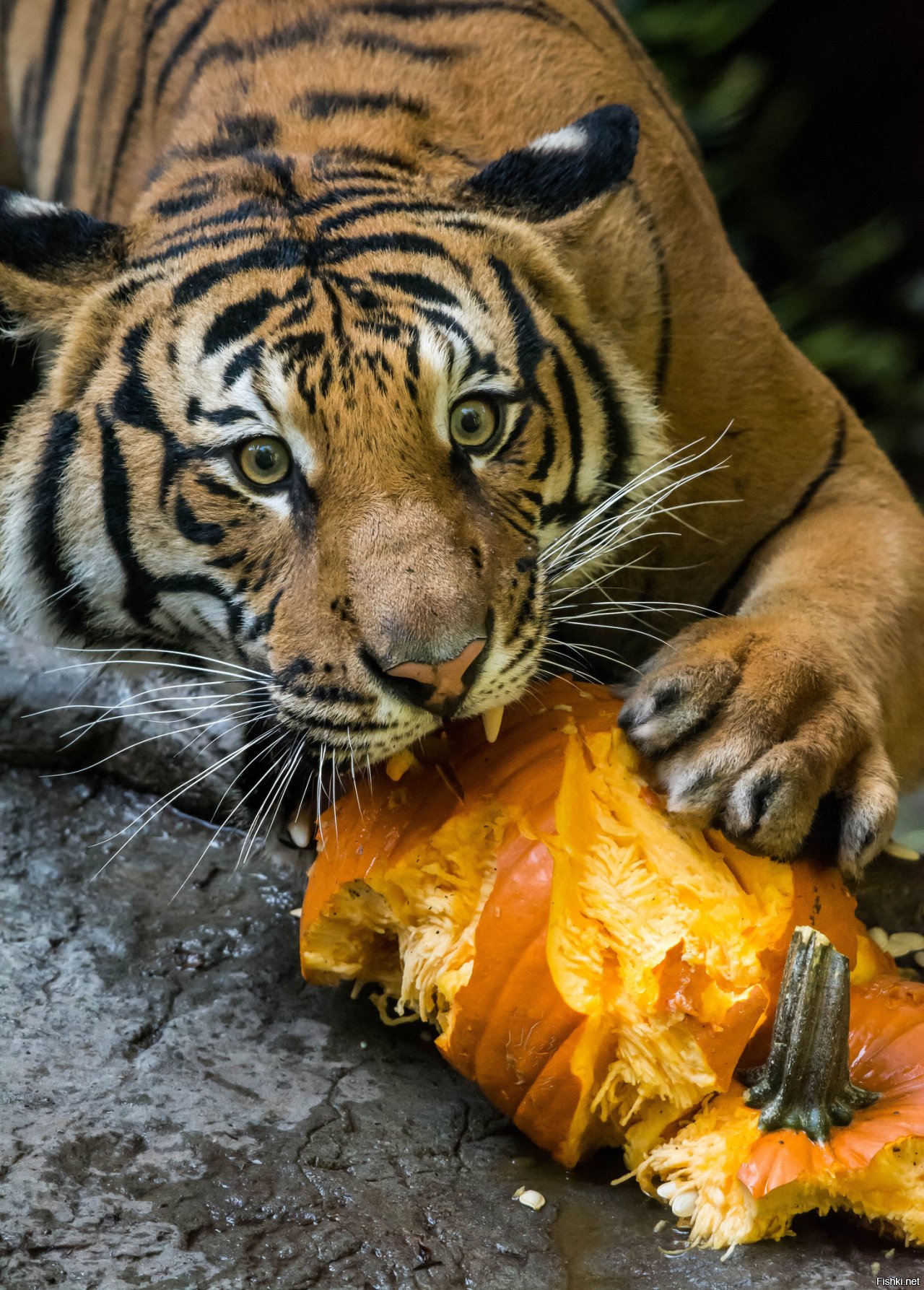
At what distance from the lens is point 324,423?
5.22 feet

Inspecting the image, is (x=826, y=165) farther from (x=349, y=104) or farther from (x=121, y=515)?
(x=121, y=515)

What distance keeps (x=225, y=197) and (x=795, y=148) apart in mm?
2266

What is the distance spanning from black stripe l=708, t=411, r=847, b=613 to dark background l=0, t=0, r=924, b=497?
55.5 inches

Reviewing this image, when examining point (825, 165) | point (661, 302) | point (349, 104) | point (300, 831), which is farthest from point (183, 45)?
point (825, 165)

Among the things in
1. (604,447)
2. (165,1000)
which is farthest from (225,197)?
(165,1000)

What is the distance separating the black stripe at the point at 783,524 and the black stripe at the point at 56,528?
0.96 metres

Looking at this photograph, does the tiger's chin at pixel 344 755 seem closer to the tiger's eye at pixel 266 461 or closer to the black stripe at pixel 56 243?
the tiger's eye at pixel 266 461

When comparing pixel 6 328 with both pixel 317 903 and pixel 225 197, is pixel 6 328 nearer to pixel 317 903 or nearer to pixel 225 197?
pixel 225 197

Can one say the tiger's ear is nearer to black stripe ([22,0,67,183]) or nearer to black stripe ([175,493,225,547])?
black stripe ([175,493,225,547])

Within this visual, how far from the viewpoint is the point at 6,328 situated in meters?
1.84

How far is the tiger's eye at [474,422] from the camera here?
168 centimetres

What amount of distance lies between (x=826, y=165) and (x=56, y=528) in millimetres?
2572

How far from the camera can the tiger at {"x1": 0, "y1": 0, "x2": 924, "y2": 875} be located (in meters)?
1.56

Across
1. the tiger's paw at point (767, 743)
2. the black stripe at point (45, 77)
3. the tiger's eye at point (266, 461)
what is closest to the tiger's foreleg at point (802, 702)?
the tiger's paw at point (767, 743)
